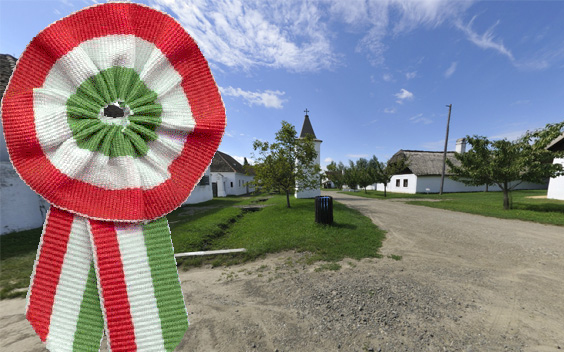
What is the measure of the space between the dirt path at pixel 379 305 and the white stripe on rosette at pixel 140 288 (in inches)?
85.2

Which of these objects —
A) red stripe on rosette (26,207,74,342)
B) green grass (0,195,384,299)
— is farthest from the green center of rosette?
green grass (0,195,384,299)

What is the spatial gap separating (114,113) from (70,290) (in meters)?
0.75

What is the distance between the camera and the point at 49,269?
0.84 m

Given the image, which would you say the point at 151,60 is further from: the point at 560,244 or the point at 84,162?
the point at 560,244

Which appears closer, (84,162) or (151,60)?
(84,162)

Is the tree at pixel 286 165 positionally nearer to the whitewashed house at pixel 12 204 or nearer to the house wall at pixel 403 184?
the whitewashed house at pixel 12 204

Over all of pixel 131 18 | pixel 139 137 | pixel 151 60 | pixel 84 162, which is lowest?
pixel 84 162

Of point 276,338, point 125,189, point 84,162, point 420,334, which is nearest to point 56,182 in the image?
point 84,162

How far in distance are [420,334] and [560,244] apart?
702cm

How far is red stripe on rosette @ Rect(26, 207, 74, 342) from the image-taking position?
83 cm

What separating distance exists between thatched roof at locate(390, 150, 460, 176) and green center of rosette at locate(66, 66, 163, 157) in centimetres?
3202

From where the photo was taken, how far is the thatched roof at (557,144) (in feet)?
40.5

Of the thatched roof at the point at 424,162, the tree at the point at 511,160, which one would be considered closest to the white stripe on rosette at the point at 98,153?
the tree at the point at 511,160

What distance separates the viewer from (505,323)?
2879 mm
